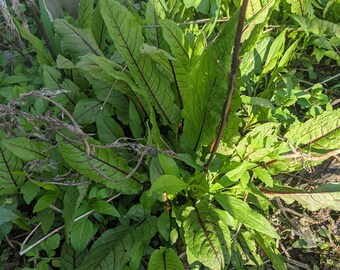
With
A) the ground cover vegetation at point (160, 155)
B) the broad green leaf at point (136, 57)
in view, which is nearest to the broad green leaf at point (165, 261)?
the ground cover vegetation at point (160, 155)

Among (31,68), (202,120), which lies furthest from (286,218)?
(31,68)

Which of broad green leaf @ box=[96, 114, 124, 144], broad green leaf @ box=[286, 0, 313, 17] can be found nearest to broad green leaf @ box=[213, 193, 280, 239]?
broad green leaf @ box=[96, 114, 124, 144]

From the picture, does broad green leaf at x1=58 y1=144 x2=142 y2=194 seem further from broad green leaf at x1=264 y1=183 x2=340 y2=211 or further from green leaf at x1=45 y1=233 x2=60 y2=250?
broad green leaf at x1=264 y1=183 x2=340 y2=211

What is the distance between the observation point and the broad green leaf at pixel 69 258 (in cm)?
155

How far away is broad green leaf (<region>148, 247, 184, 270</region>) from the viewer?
1456 mm

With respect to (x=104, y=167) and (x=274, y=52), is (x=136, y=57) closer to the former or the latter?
(x=104, y=167)

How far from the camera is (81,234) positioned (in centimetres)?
151

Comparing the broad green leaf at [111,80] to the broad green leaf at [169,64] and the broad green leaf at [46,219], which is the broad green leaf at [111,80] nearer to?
the broad green leaf at [169,64]

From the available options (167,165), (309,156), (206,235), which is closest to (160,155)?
(167,165)

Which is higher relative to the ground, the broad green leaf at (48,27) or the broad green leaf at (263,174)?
the broad green leaf at (48,27)

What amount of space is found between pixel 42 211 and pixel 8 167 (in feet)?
0.69

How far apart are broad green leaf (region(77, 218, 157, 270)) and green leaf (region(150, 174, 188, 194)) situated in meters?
0.20

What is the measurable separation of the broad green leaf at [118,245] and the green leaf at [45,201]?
0.23 meters

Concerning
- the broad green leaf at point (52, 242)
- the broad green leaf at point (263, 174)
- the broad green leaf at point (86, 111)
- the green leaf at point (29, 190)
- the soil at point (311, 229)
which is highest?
the broad green leaf at point (86, 111)
